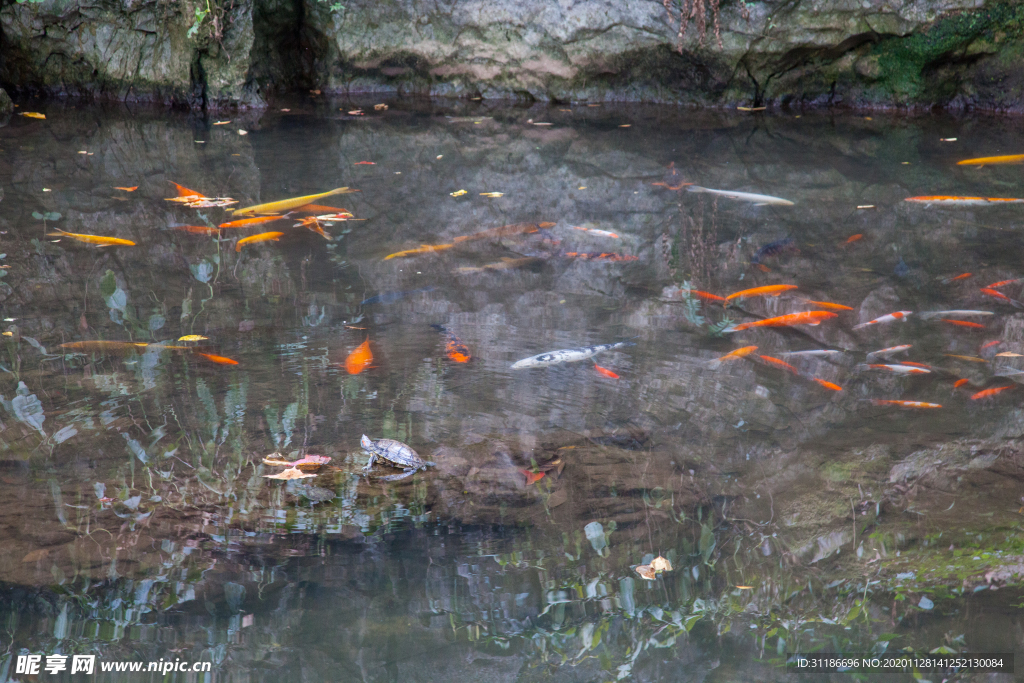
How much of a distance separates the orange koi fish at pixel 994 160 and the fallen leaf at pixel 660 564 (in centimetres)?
503

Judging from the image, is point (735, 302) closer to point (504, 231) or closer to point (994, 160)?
point (504, 231)

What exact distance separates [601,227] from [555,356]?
5.64 ft

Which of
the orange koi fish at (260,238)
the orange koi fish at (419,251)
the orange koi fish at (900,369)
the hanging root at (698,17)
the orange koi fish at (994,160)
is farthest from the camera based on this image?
the hanging root at (698,17)

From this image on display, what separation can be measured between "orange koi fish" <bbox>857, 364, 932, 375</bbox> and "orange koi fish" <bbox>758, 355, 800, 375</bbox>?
0.25m

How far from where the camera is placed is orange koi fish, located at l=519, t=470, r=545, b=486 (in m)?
2.26

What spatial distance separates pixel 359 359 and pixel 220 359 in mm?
529

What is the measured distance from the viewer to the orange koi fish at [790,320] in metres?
3.15

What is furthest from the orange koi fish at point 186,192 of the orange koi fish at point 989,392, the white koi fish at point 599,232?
the orange koi fish at point 989,392

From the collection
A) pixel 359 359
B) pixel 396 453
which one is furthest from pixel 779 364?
pixel 359 359

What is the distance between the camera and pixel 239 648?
1.69 meters

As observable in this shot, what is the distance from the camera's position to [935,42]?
7.70m

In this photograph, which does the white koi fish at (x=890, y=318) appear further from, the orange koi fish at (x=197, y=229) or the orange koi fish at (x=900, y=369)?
the orange koi fish at (x=197, y=229)

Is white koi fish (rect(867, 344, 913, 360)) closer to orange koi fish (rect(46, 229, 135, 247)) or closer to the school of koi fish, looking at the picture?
the school of koi fish

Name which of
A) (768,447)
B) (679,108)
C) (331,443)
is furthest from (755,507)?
(679,108)
